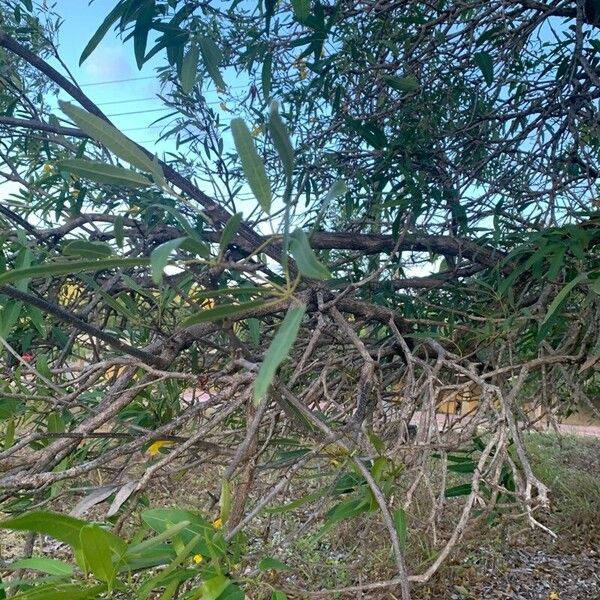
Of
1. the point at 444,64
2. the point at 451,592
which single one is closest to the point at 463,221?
the point at 444,64

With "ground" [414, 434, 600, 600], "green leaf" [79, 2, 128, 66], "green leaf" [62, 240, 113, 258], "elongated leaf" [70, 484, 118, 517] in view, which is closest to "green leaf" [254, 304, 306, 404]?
"green leaf" [62, 240, 113, 258]

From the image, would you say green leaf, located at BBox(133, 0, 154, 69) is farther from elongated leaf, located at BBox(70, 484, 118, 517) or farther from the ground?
the ground

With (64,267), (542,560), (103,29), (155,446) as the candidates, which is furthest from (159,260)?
(542,560)

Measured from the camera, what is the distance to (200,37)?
0.79 m

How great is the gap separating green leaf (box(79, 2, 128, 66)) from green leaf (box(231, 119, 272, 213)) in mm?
436

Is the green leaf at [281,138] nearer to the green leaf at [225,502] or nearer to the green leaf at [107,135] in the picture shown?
the green leaf at [107,135]

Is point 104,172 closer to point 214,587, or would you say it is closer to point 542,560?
point 214,587

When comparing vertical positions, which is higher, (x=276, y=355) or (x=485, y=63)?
(x=485, y=63)

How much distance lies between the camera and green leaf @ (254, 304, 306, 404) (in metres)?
0.27

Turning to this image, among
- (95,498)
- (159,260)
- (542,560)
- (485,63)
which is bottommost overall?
(542,560)

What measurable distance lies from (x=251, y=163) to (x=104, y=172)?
95 millimetres

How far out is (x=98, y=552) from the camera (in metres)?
0.35

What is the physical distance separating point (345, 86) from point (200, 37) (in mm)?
494

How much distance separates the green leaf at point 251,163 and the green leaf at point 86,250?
10 cm
